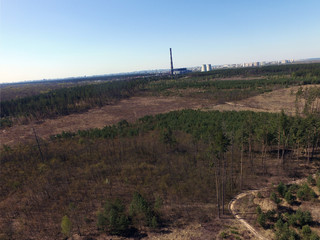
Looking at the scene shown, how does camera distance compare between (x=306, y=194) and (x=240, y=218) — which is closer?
(x=240, y=218)

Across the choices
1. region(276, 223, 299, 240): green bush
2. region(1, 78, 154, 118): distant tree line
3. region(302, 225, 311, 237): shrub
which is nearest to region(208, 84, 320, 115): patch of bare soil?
region(302, 225, 311, 237): shrub

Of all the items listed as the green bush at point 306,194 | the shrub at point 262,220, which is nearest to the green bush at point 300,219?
the shrub at point 262,220

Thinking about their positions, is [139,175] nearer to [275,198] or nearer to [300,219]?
[275,198]

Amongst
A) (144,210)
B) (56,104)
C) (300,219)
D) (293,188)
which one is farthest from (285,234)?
(56,104)

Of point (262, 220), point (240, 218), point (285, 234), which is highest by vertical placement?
point (285, 234)

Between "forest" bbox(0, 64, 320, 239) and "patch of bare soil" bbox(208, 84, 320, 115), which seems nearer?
"forest" bbox(0, 64, 320, 239)

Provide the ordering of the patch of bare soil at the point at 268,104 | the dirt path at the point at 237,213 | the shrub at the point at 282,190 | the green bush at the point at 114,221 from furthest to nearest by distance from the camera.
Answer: the patch of bare soil at the point at 268,104
the shrub at the point at 282,190
the green bush at the point at 114,221
the dirt path at the point at 237,213

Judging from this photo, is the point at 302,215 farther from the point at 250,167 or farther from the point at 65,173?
the point at 65,173

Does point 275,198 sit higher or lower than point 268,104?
lower

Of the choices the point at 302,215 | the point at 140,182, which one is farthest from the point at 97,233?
the point at 302,215

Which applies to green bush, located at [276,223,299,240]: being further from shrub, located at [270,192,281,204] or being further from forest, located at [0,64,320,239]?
shrub, located at [270,192,281,204]

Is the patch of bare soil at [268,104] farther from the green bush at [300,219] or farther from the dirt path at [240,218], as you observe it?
the green bush at [300,219]

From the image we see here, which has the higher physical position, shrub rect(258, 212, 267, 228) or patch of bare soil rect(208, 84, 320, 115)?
patch of bare soil rect(208, 84, 320, 115)

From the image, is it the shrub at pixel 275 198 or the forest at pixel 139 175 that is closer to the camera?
the forest at pixel 139 175
